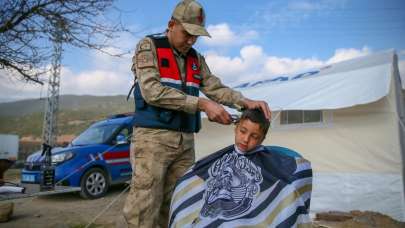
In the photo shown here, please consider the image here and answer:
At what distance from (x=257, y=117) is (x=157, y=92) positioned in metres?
0.64

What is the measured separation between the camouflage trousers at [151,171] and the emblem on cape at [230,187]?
0.27m

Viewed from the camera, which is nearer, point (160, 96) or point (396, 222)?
point (160, 96)

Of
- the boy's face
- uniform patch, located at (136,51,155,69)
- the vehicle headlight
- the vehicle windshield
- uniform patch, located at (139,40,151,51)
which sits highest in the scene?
uniform patch, located at (139,40,151,51)

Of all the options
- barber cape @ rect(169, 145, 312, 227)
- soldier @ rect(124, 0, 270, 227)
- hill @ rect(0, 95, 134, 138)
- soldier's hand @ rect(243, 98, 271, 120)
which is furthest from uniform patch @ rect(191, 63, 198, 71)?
hill @ rect(0, 95, 134, 138)

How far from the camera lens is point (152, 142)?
2.10m

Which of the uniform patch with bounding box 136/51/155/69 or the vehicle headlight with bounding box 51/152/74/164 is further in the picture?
the vehicle headlight with bounding box 51/152/74/164

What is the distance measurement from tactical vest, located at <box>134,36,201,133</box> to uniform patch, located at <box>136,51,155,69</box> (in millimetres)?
76

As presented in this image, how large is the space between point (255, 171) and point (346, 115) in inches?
146

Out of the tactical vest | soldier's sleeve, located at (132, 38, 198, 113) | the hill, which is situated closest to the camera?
soldier's sleeve, located at (132, 38, 198, 113)

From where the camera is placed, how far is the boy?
6.25 feet

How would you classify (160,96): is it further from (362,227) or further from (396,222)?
(396,222)

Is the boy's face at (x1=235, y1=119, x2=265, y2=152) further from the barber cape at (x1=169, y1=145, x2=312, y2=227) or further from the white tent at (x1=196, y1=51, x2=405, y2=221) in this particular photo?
the white tent at (x1=196, y1=51, x2=405, y2=221)

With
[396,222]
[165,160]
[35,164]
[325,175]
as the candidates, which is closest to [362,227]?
[396,222]

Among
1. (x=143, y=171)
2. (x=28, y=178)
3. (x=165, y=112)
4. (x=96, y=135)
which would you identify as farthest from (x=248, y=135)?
(x=28, y=178)
